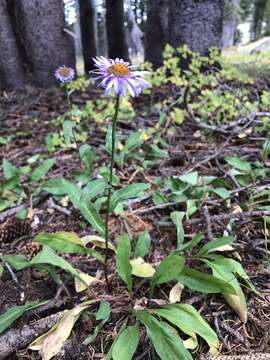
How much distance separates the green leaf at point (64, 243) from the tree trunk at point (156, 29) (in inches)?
188

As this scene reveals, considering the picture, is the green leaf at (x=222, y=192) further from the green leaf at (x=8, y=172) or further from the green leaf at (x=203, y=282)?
the green leaf at (x=8, y=172)

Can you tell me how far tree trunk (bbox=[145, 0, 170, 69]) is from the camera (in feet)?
19.8

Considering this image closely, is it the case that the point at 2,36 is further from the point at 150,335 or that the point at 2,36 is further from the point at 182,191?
the point at 150,335

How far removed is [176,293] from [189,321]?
0.69 ft

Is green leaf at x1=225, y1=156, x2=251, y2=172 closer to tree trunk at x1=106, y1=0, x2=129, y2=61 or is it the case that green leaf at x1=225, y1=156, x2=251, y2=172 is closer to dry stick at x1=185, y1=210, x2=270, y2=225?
dry stick at x1=185, y1=210, x2=270, y2=225

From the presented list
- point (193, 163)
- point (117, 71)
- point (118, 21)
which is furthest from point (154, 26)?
point (117, 71)

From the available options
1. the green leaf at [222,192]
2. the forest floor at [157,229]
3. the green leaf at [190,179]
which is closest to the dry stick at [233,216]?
the forest floor at [157,229]

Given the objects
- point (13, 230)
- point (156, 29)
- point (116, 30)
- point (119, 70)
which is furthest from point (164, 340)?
point (116, 30)

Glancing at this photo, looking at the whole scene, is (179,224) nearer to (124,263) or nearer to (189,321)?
(124,263)

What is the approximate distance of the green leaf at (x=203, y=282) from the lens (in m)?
1.45

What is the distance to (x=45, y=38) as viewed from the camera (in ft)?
15.4

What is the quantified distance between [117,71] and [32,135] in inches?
97.9

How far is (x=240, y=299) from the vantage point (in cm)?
149

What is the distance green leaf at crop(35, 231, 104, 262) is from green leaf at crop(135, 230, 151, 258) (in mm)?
204
